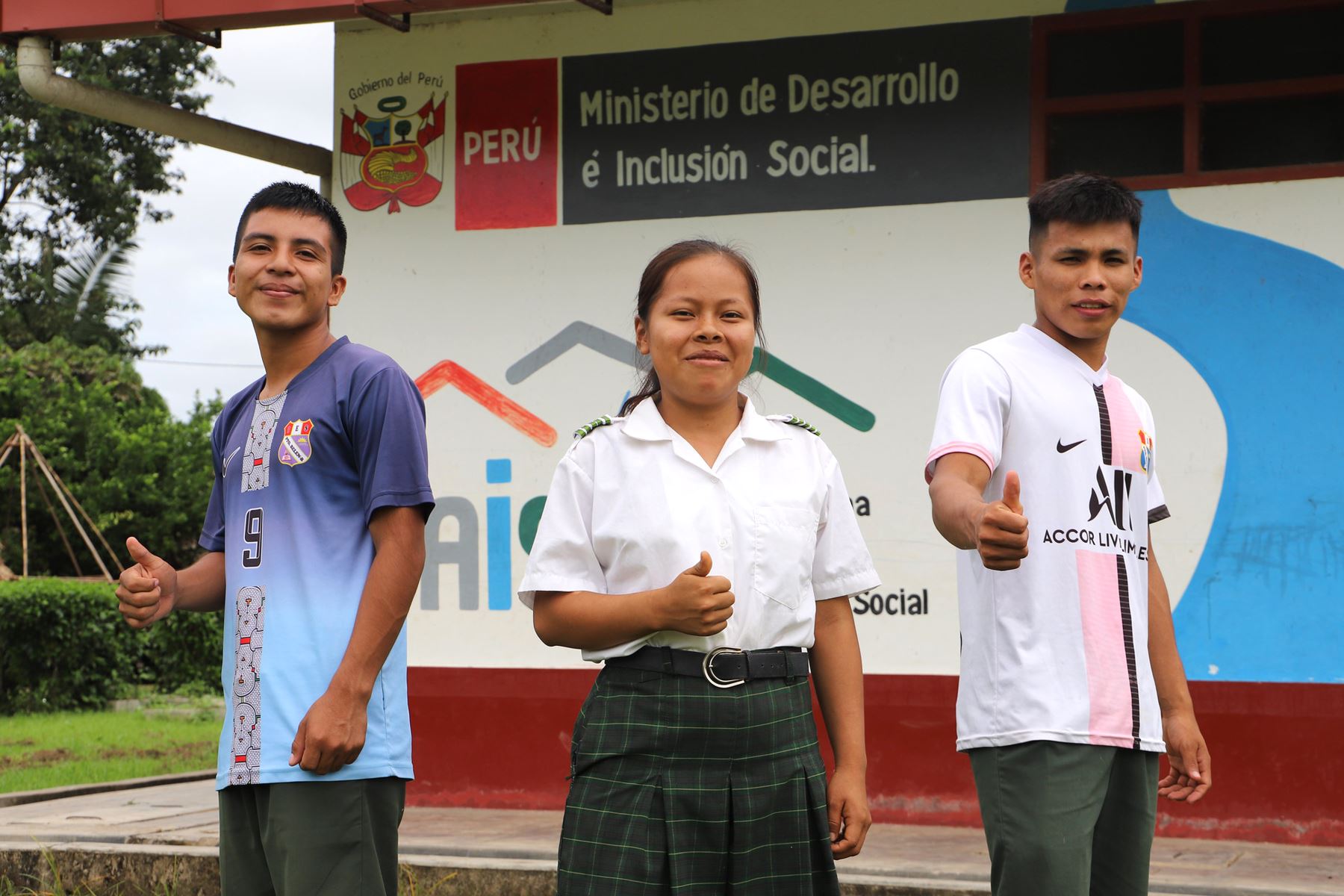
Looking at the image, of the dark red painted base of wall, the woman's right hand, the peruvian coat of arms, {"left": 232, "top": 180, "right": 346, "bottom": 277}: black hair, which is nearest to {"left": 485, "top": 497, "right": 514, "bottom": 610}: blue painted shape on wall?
the dark red painted base of wall

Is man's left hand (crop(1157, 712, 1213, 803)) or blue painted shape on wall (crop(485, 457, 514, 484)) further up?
blue painted shape on wall (crop(485, 457, 514, 484))

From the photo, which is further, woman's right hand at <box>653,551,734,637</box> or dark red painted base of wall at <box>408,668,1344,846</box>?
dark red painted base of wall at <box>408,668,1344,846</box>

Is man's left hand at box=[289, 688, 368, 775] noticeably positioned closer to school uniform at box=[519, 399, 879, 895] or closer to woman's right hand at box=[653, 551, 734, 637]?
school uniform at box=[519, 399, 879, 895]

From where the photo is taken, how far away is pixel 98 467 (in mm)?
20031

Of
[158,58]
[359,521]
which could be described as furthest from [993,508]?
[158,58]

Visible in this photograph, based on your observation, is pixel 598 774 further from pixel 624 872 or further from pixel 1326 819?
pixel 1326 819

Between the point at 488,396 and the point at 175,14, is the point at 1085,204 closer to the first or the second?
the point at 488,396

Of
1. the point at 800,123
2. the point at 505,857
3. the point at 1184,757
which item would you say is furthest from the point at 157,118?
the point at 1184,757

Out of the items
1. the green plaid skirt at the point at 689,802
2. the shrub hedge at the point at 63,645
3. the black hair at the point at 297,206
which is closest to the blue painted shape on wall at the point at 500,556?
the black hair at the point at 297,206

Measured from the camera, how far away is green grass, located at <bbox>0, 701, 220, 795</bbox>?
9.46 metres

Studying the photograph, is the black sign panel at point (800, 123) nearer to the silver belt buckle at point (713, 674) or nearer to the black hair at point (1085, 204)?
the black hair at point (1085, 204)

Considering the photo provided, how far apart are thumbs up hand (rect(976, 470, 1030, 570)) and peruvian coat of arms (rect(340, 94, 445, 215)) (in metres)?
4.70

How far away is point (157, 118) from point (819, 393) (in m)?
3.05

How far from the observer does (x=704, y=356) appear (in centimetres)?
271
